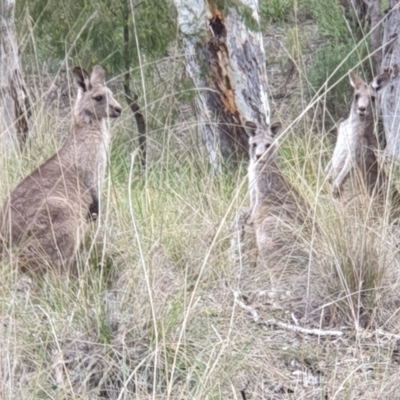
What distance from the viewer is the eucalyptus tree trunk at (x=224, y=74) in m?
8.70

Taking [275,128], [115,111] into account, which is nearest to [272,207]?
[275,128]

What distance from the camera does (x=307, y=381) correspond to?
4.79 metres

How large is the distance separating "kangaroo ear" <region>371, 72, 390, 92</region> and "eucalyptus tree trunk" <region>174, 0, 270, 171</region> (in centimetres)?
107

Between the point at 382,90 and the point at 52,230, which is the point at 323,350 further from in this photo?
the point at 382,90

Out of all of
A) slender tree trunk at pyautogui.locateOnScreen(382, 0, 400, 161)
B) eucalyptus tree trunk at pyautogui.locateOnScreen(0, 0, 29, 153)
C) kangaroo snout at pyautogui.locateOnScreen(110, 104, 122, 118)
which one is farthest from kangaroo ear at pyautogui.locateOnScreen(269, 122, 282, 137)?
eucalyptus tree trunk at pyautogui.locateOnScreen(0, 0, 29, 153)

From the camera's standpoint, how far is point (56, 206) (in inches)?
238

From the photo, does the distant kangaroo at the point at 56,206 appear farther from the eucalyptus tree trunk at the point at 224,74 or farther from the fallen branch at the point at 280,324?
the eucalyptus tree trunk at the point at 224,74

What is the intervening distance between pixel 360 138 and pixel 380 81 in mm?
452

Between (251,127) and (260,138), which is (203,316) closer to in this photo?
(260,138)

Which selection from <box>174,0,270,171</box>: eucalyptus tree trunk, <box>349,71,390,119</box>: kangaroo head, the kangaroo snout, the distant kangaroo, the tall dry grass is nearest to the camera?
the tall dry grass

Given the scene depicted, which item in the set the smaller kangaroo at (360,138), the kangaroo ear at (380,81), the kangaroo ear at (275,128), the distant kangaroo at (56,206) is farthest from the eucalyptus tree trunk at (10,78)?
the kangaroo ear at (380,81)

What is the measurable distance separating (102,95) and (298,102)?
3.96 m

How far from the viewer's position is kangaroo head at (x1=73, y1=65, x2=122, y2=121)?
7.23 meters

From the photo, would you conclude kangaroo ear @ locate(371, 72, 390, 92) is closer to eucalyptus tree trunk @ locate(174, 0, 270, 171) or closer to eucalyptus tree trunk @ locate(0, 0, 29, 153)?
eucalyptus tree trunk @ locate(174, 0, 270, 171)
